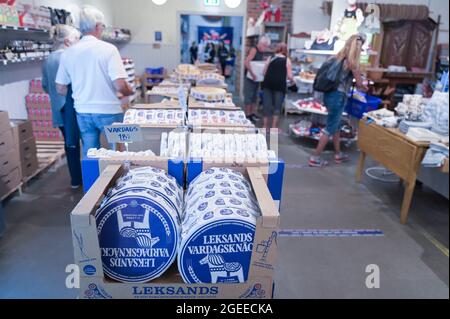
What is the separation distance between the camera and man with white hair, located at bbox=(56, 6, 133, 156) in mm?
1398

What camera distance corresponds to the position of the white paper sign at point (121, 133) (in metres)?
0.97

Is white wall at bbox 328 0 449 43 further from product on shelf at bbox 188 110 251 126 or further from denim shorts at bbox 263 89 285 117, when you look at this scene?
denim shorts at bbox 263 89 285 117

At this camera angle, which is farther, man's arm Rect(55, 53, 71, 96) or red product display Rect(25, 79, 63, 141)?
red product display Rect(25, 79, 63, 141)

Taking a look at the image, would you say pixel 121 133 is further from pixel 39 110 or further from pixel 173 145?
pixel 39 110

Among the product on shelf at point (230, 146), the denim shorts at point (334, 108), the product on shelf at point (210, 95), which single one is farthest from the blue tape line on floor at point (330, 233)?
the product on shelf at point (230, 146)

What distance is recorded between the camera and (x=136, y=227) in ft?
2.44

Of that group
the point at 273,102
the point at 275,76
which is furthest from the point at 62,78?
the point at 275,76

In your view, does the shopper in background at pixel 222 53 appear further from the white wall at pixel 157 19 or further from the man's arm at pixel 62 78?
the man's arm at pixel 62 78

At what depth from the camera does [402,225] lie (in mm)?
2473

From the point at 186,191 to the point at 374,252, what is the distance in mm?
1595

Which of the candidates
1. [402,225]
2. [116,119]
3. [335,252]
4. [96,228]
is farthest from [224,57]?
[402,225]

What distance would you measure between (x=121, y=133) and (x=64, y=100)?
136cm

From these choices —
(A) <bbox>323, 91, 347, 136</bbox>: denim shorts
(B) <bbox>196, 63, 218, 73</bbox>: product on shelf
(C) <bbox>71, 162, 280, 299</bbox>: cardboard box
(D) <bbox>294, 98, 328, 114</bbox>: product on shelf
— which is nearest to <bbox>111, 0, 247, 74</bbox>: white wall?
(B) <bbox>196, 63, 218, 73</bbox>: product on shelf
